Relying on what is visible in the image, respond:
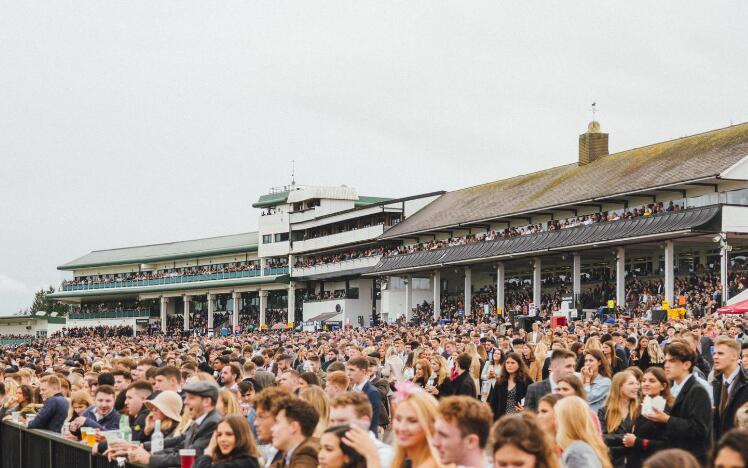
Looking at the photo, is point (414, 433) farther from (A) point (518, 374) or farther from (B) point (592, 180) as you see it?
(B) point (592, 180)

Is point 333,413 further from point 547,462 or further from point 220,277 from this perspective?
point 220,277

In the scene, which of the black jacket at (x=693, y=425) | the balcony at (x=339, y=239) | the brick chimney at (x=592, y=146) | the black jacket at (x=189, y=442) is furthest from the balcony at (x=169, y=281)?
the black jacket at (x=693, y=425)

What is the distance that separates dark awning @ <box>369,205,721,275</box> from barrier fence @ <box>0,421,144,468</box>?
33513 mm

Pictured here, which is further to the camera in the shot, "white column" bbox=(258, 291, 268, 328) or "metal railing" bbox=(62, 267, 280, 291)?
"white column" bbox=(258, 291, 268, 328)

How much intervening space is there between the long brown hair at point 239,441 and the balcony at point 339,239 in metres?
65.7

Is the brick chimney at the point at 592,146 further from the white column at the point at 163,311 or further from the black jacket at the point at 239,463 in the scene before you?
the black jacket at the point at 239,463

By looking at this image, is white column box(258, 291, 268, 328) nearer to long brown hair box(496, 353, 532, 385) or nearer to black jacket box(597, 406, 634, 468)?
long brown hair box(496, 353, 532, 385)

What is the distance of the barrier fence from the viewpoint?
9.94m

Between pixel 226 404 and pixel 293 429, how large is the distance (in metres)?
2.06

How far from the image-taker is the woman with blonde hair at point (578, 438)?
6.70m

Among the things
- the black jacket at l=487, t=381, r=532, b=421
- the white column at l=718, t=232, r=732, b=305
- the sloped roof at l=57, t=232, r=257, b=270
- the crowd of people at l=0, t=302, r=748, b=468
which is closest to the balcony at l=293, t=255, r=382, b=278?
the sloped roof at l=57, t=232, r=257, b=270

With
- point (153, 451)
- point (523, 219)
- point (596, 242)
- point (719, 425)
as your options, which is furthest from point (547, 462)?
point (523, 219)

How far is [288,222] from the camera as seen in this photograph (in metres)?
86.7

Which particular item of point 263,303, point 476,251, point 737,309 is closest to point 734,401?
point 737,309
